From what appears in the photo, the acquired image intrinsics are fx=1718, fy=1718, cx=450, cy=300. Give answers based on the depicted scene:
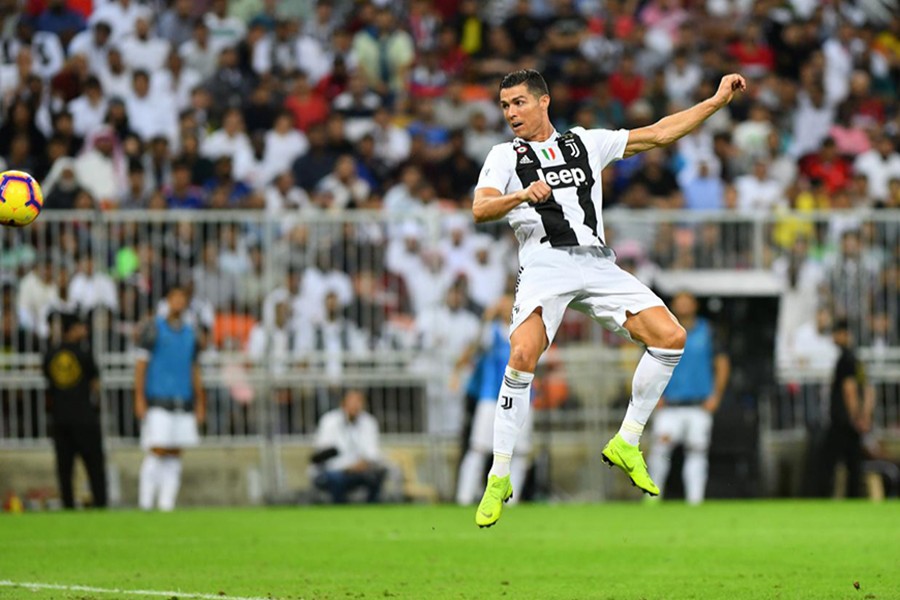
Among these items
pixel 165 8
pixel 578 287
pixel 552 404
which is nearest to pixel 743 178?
pixel 552 404

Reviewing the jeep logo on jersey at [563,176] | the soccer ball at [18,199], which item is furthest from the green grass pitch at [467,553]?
the jeep logo on jersey at [563,176]

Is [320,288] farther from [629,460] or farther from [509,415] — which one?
[629,460]

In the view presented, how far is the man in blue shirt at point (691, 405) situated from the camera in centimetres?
2025

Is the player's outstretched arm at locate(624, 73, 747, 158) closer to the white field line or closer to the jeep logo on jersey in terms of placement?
the jeep logo on jersey

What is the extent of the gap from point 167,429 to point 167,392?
0.42 metres

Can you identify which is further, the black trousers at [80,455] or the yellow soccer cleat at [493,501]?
the black trousers at [80,455]

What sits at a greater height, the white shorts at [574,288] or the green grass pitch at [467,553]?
the white shorts at [574,288]

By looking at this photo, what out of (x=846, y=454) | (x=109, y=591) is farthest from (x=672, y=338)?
(x=846, y=454)

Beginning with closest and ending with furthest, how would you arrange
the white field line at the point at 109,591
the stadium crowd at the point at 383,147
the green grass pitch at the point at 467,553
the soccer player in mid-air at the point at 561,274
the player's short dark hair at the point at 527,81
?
the white field line at the point at 109,591 < the green grass pitch at the point at 467,553 < the soccer player in mid-air at the point at 561,274 < the player's short dark hair at the point at 527,81 < the stadium crowd at the point at 383,147

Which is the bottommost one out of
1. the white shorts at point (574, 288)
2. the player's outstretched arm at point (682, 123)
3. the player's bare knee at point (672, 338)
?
the player's bare knee at point (672, 338)

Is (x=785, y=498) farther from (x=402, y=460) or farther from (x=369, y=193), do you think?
(x=369, y=193)

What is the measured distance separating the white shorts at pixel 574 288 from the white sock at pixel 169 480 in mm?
9363

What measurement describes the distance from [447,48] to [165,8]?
4355 mm

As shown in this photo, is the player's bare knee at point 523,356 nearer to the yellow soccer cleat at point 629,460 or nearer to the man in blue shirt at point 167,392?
the yellow soccer cleat at point 629,460
